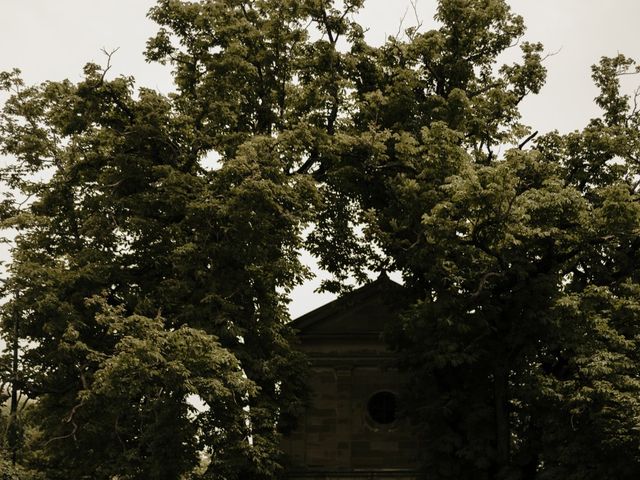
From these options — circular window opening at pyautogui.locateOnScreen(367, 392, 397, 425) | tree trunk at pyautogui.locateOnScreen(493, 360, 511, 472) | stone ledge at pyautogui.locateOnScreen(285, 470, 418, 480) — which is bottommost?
stone ledge at pyautogui.locateOnScreen(285, 470, 418, 480)

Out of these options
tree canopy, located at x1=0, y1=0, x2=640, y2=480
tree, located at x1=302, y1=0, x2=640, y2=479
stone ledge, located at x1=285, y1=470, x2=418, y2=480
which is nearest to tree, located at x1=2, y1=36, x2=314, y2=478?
tree canopy, located at x1=0, y1=0, x2=640, y2=480

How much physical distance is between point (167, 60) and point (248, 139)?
530 cm

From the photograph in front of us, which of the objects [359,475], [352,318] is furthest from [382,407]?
[352,318]

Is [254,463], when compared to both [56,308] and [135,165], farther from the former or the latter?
[135,165]

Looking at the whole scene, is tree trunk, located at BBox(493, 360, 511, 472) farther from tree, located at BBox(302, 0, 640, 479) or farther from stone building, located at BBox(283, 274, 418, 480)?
stone building, located at BBox(283, 274, 418, 480)

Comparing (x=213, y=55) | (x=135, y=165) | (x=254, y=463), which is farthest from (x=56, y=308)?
(x=213, y=55)

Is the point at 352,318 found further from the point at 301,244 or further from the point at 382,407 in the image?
the point at 301,244

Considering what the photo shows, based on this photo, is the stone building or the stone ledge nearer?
the stone ledge

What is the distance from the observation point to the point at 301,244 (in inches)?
935

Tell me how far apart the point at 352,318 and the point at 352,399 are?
2.45 metres

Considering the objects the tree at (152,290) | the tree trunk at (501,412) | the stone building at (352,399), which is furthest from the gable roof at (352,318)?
the tree trunk at (501,412)

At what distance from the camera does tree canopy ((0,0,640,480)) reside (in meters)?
20.5

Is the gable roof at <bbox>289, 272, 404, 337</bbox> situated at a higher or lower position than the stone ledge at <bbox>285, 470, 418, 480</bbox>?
higher

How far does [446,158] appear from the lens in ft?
73.3
